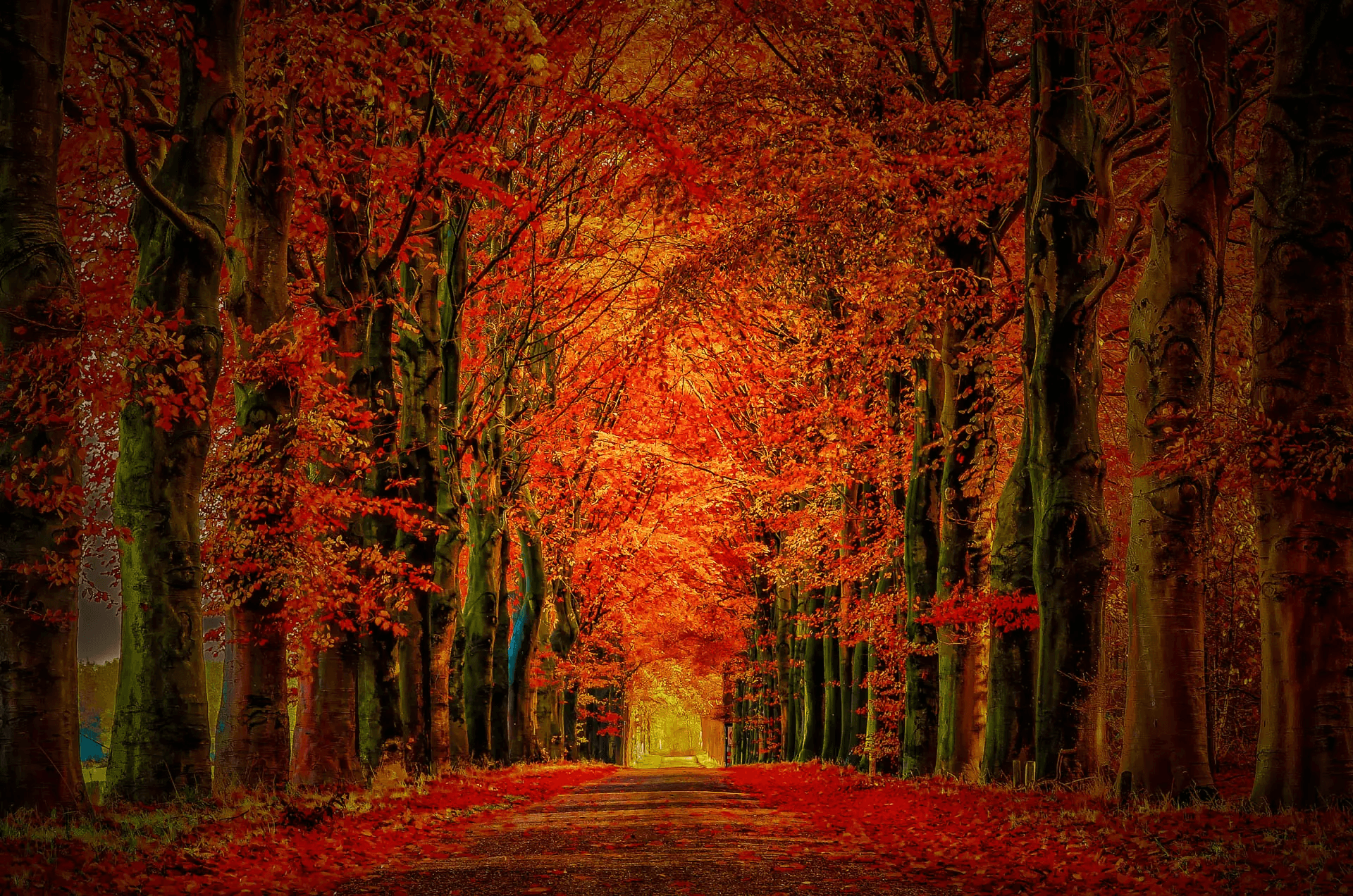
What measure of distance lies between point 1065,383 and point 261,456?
10.0m

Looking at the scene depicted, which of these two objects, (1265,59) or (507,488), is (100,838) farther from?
(507,488)

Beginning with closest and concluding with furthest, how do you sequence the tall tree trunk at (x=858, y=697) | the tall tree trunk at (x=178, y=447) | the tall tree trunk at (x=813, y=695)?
the tall tree trunk at (x=178, y=447) → the tall tree trunk at (x=858, y=697) → the tall tree trunk at (x=813, y=695)

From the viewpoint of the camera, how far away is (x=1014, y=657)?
44.3 feet

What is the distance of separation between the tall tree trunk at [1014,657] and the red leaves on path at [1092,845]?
932 mm

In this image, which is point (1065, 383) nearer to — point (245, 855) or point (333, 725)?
point (245, 855)

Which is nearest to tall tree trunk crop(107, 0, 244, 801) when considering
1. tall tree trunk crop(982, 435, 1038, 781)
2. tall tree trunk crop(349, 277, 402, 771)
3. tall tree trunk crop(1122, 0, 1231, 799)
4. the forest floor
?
the forest floor

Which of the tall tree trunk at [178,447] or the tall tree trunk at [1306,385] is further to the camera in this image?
the tall tree trunk at [178,447]

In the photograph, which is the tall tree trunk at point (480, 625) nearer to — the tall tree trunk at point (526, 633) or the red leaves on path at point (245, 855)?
the tall tree trunk at point (526, 633)

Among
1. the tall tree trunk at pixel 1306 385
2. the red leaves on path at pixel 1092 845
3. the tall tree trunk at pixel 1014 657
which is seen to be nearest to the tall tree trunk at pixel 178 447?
the red leaves on path at pixel 1092 845

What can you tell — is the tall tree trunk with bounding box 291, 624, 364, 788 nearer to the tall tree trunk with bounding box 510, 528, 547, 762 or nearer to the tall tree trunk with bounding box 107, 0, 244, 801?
the tall tree trunk with bounding box 107, 0, 244, 801

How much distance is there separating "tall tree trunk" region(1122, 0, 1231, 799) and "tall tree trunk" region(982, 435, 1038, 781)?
9.18 ft

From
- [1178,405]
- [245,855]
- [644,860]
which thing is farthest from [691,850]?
[1178,405]

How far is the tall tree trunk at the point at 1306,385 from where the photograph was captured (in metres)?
8.62

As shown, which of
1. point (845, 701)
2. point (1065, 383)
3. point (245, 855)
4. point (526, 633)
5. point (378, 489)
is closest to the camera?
point (245, 855)
